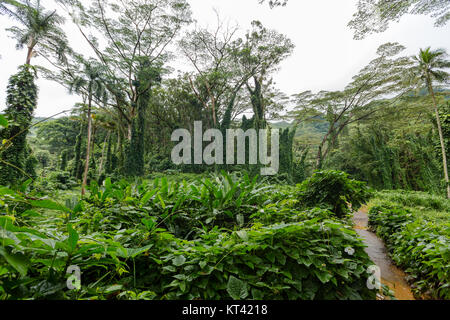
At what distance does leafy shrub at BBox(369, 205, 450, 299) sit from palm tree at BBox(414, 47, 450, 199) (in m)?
10.2

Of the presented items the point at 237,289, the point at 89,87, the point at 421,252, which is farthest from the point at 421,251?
the point at 89,87

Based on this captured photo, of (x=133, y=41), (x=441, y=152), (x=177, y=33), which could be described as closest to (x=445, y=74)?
(x=441, y=152)

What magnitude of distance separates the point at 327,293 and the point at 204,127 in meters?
18.0

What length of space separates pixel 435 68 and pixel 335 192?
1311cm

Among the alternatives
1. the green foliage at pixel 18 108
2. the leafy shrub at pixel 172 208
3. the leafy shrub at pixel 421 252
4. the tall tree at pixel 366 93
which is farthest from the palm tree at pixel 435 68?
the green foliage at pixel 18 108

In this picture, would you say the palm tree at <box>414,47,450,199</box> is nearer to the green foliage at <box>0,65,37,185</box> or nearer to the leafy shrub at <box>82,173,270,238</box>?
the leafy shrub at <box>82,173,270,238</box>

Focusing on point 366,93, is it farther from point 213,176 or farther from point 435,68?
point 213,176

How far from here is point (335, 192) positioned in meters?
1.79

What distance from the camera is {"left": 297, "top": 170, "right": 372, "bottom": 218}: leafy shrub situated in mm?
1722

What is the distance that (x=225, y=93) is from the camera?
1670cm

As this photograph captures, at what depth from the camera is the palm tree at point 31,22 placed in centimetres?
784

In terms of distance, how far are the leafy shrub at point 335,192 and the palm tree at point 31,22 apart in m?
12.0

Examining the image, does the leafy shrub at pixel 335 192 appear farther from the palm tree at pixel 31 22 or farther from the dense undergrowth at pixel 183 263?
the palm tree at pixel 31 22

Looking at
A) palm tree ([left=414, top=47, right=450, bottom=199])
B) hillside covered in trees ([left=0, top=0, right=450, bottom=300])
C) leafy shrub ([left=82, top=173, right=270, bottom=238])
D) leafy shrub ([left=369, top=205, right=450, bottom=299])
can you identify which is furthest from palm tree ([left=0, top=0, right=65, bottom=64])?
palm tree ([left=414, top=47, right=450, bottom=199])
